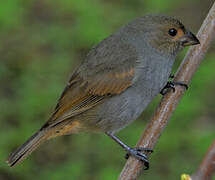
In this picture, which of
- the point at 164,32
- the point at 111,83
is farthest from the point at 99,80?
→ the point at 164,32

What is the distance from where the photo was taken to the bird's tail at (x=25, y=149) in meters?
3.85

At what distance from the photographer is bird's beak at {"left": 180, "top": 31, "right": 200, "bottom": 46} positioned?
3.69 metres

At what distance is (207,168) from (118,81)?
2306 millimetres

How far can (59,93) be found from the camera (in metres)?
5.97

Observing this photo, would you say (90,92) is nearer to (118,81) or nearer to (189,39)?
(118,81)

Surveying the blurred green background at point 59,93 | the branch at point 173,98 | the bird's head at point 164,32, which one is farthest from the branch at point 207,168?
the blurred green background at point 59,93

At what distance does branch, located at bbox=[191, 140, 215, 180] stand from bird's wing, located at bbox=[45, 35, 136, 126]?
7.27 feet

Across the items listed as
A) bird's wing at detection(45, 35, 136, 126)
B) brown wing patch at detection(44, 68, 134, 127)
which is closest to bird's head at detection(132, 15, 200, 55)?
bird's wing at detection(45, 35, 136, 126)

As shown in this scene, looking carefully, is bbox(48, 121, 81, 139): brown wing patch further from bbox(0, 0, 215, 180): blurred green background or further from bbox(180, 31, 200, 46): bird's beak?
bbox(0, 0, 215, 180): blurred green background

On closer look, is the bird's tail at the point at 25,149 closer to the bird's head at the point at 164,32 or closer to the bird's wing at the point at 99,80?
the bird's wing at the point at 99,80

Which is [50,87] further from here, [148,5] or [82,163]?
[148,5]

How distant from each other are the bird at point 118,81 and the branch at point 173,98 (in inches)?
9.3

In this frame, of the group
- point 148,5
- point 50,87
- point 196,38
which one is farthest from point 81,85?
point 148,5

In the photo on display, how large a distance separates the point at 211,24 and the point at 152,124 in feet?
3.17
